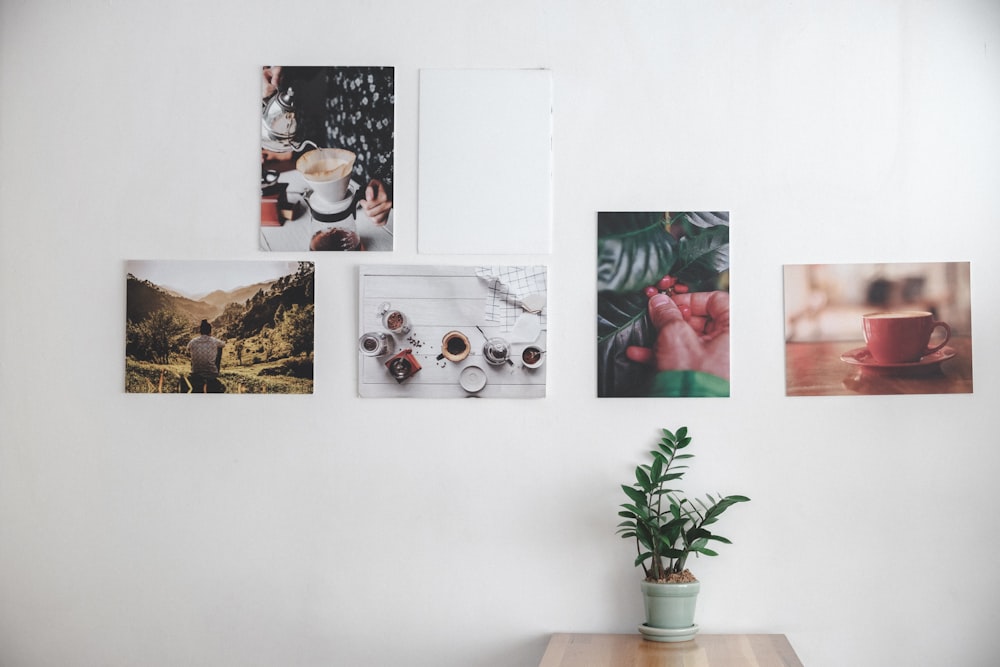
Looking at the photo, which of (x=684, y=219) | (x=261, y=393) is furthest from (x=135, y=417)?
(x=684, y=219)

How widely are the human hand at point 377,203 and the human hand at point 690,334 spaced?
2.58 feet

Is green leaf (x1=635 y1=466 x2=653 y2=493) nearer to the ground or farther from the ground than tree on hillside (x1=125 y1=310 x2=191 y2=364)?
nearer to the ground

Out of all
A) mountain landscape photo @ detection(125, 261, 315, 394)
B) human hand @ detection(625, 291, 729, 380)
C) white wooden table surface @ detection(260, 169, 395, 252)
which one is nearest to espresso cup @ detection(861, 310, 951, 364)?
human hand @ detection(625, 291, 729, 380)

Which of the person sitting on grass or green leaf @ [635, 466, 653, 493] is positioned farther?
the person sitting on grass

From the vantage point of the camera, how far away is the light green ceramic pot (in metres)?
2.17

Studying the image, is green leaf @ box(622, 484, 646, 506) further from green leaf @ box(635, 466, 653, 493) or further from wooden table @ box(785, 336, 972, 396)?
wooden table @ box(785, 336, 972, 396)

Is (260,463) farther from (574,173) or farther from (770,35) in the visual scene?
(770,35)

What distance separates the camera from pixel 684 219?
236 cm

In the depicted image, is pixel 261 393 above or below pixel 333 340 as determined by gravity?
below

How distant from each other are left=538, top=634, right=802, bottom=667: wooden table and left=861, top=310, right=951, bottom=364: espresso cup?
2.72 ft

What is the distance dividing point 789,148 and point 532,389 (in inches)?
39.1

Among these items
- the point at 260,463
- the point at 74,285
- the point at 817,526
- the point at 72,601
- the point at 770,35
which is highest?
the point at 770,35

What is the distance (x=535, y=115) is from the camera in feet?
7.84

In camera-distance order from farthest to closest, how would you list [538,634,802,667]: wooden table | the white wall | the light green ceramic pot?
the white wall, the light green ceramic pot, [538,634,802,667]: wooden table
